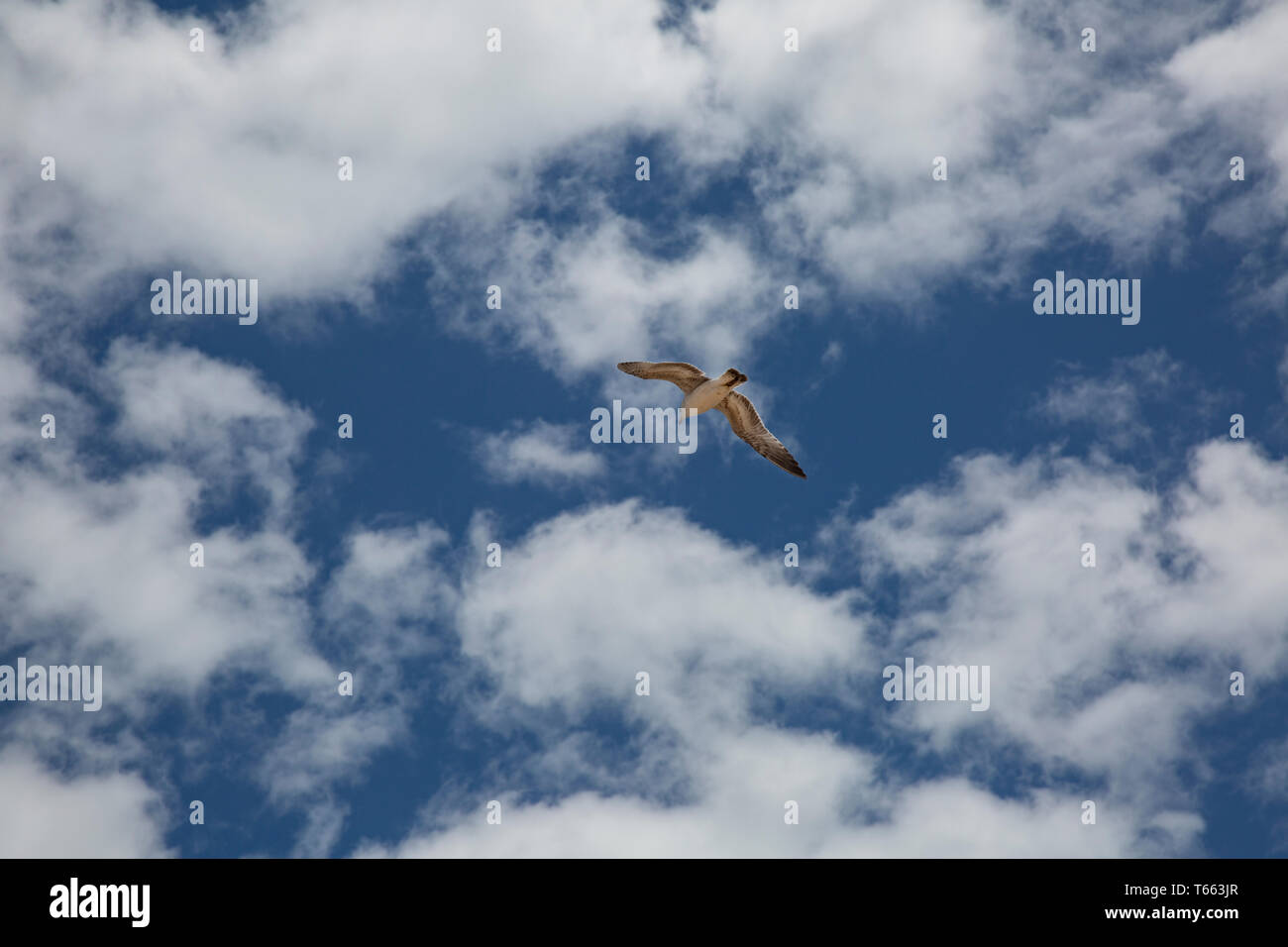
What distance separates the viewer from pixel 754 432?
40.8 meters

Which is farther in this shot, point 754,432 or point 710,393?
point 754,432

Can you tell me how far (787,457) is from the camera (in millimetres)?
40438

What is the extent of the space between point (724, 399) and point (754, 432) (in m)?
1.87

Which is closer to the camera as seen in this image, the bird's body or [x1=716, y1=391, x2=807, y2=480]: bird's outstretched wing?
the bird's body

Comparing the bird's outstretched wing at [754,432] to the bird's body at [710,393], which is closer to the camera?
the bird's body at [710,393]

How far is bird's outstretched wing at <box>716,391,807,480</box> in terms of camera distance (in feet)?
131

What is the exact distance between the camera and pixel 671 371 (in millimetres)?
38531

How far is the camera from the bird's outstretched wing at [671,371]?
1502 inches

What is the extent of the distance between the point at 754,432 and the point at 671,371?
3.95 m

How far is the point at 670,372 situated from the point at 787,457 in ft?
16.0

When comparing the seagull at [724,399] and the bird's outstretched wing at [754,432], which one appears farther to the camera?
the bird's outstretched wing at [754,432]

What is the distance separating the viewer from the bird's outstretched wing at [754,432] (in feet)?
131
